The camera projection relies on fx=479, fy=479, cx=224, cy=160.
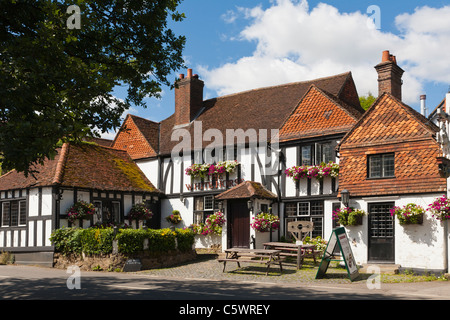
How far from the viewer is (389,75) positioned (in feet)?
66.9

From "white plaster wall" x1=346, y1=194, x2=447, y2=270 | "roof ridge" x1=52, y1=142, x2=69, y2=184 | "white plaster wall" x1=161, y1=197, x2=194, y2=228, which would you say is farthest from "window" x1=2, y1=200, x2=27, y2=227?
"white plaster wall" x1=346, y1=194, x2=447, y2=270

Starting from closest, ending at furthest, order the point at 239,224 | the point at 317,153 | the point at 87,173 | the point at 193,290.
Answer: the point at 193,290, the point at 317,153, the point at 239,224, the point at 87,173

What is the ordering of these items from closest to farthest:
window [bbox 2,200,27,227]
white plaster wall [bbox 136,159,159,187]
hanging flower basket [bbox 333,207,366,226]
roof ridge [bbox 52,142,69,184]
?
hanging flower basket [bbox 333,207,366,226]
roof ridge [bbox 52,142,69,184]
window [bbox 2,200,27,227]
white plaster wall [bbox 136,159,159,187]

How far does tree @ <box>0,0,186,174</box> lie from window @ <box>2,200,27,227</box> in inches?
431

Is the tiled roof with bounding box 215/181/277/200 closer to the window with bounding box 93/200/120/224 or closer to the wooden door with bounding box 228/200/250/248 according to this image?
the wooden door with bounding box 228/200/250/248

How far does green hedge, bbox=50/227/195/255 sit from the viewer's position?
17750mm

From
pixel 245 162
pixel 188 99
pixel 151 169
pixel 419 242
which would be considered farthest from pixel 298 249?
pixel 188 99

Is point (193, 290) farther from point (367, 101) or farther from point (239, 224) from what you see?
point (367, 101)

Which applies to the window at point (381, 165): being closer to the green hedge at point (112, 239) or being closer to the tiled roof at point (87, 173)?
the green hedge at point (112, 239)

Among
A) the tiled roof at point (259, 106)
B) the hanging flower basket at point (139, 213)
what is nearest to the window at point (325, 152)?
the tiled roof at point (259, 106)

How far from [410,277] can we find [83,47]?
11796 millimetres

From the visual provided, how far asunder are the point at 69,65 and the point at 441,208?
39.1 feet

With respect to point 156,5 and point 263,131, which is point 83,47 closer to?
point 156,5

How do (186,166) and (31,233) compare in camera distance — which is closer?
(31,233)
